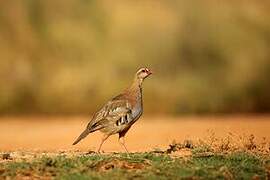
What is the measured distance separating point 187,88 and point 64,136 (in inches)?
572

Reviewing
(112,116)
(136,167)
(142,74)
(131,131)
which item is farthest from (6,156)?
(131,131)

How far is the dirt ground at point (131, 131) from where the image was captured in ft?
82.8

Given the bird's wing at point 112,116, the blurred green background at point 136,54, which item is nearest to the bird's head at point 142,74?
the bird's wing at point 112,116

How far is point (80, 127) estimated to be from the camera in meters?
33.5

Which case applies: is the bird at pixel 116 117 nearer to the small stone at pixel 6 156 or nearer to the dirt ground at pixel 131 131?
the small stone at pixel 6 156

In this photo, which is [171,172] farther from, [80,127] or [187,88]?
[187,88]

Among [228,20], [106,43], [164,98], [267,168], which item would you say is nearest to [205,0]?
[228,20]

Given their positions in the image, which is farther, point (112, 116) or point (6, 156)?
point (112, 116)

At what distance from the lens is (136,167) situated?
13734mm

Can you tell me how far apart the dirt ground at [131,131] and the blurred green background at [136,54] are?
3.03m

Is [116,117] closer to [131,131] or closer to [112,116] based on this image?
[112,116]

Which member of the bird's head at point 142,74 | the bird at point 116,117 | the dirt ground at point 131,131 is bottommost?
the bird at point 116,117

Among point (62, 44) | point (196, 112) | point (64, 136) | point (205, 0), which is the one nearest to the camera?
point (64, 136)

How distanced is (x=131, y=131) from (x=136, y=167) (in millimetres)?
17096
